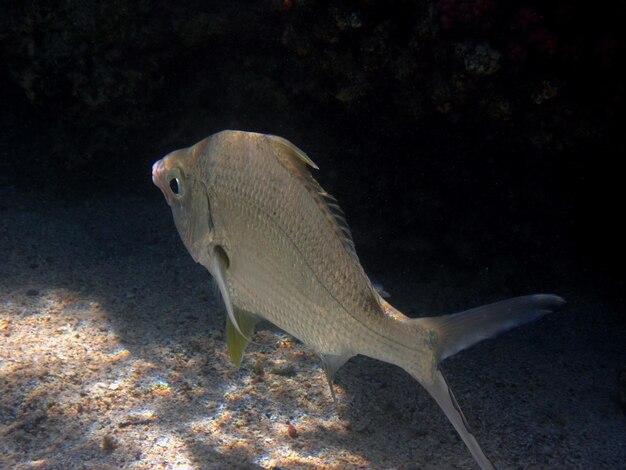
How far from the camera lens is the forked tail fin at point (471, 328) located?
62.2 inches

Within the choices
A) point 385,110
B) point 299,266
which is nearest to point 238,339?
point 299,266

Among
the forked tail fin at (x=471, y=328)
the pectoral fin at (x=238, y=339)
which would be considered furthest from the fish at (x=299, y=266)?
the pectoral fin at (x=238, y=339)

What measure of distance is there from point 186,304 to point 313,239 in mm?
2937

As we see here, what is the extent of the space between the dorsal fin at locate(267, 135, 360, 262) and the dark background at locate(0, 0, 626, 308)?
8.48 ft

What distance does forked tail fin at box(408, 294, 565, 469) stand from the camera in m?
1.58

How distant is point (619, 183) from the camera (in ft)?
16.3

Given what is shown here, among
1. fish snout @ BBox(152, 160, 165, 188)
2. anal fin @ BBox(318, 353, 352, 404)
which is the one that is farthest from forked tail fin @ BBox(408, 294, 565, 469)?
fish snout @ BBox(152, 160, 165, 188)

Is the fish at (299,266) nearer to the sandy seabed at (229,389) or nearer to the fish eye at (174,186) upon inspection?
the fish eye at (174,186)

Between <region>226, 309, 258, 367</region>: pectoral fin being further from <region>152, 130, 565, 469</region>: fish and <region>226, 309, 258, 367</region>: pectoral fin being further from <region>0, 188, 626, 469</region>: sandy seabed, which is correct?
<region>0, 188, 626, 469</region>: sandy seabed

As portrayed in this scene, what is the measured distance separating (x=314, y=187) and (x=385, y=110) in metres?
3.20

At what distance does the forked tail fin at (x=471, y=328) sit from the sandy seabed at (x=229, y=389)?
4.72 ft

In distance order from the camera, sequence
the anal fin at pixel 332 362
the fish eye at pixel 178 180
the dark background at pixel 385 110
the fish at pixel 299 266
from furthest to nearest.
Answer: the dark background at pixel 385 110 < the fish eye at pixel 178 180 < the anal fin at pixel 332 362 < the fish at pixel 299 266

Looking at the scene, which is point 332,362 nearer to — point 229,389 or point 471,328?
point 471,328

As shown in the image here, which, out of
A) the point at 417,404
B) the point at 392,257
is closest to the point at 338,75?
the point at 392,257
